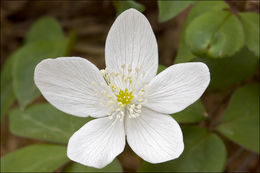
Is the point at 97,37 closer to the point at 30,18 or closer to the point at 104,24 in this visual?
the point at 104,24

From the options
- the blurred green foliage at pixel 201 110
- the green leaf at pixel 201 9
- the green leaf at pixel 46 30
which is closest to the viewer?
the blurred green foliage at pixel 201 110

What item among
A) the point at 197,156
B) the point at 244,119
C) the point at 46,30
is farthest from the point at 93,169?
the point at 46,30

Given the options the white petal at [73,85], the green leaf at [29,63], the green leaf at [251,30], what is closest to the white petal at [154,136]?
the white petal at [73,85]

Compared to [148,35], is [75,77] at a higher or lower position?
lower

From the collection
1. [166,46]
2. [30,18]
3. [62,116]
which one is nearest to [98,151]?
[62,116]

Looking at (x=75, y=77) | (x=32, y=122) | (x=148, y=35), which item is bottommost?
(x=32, y=122)

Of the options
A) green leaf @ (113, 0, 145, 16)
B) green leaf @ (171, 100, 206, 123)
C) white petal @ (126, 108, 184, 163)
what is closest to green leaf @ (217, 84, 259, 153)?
green leaf @ (171, 100, 206, 123)

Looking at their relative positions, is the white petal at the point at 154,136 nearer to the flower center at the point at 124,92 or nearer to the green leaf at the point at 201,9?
the flower center at the point at 124,92

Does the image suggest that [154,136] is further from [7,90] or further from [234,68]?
[7,90]
